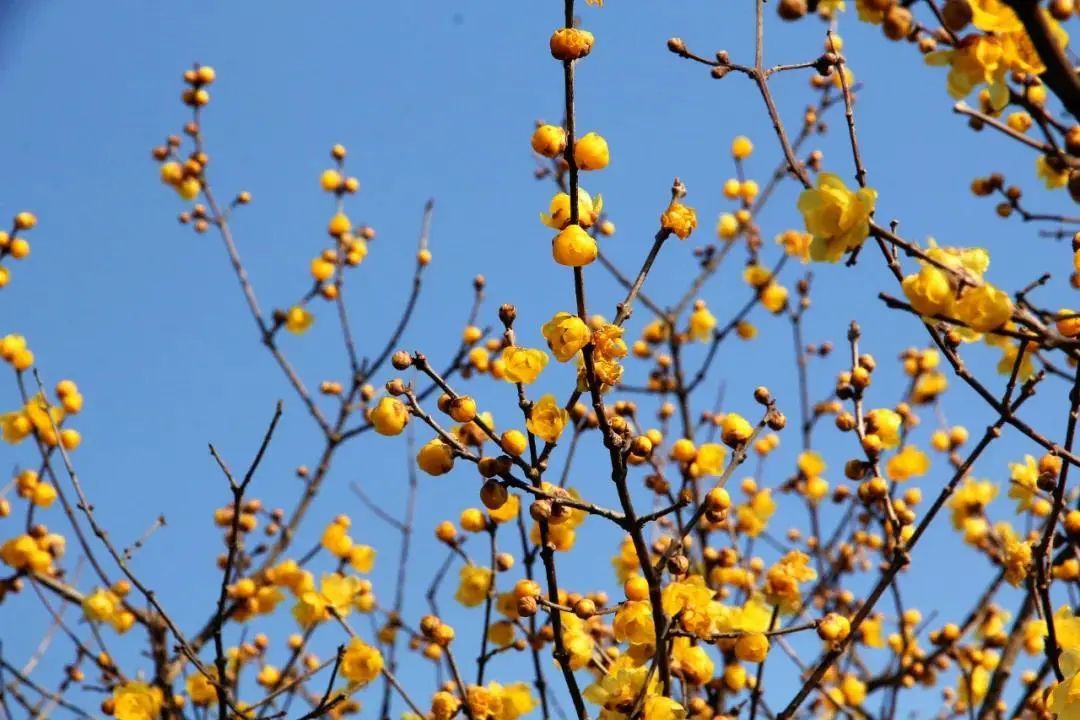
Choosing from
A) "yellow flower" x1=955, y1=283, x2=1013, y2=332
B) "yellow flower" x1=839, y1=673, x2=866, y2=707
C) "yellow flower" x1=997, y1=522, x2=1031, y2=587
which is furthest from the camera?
"yellow flower" x1=839, y1=673, x2=866, y2=707

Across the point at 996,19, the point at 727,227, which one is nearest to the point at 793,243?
the point at 727,227

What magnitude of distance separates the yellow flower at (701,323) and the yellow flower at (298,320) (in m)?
2.26

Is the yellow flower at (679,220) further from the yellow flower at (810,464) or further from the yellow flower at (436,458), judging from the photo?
the yellow flower at (810,464)

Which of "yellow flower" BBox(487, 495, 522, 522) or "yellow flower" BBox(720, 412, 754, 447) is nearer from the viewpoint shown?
"yellow flower" BBox(720, 412, 754, 447)

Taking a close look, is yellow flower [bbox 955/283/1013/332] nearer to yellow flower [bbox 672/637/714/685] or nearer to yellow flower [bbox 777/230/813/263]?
yellow flower [bbox 672/637/714/685]

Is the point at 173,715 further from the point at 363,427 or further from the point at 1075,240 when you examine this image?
the point at 1075,240

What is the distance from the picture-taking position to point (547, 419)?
90.4 inches

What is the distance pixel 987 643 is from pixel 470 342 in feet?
9.16

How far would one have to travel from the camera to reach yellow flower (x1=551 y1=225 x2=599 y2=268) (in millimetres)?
2082

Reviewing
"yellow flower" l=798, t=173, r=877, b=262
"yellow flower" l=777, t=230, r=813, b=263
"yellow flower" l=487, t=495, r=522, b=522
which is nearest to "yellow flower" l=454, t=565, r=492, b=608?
"yellow flower" l=487, t=495, r=522, b=522

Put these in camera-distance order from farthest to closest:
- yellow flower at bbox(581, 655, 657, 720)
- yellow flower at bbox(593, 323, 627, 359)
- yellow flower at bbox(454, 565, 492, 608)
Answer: yellow flower at bbox(454, 565, 492, 608)
yellow flower at bbox(581, 655, 657, 720)
yellow flower at bbox(593, 323, 627, 359)

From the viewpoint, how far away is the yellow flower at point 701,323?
6.00m

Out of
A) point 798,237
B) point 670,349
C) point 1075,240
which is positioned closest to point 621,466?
point 1075,240

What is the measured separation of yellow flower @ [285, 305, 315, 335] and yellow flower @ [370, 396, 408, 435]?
3926mm
